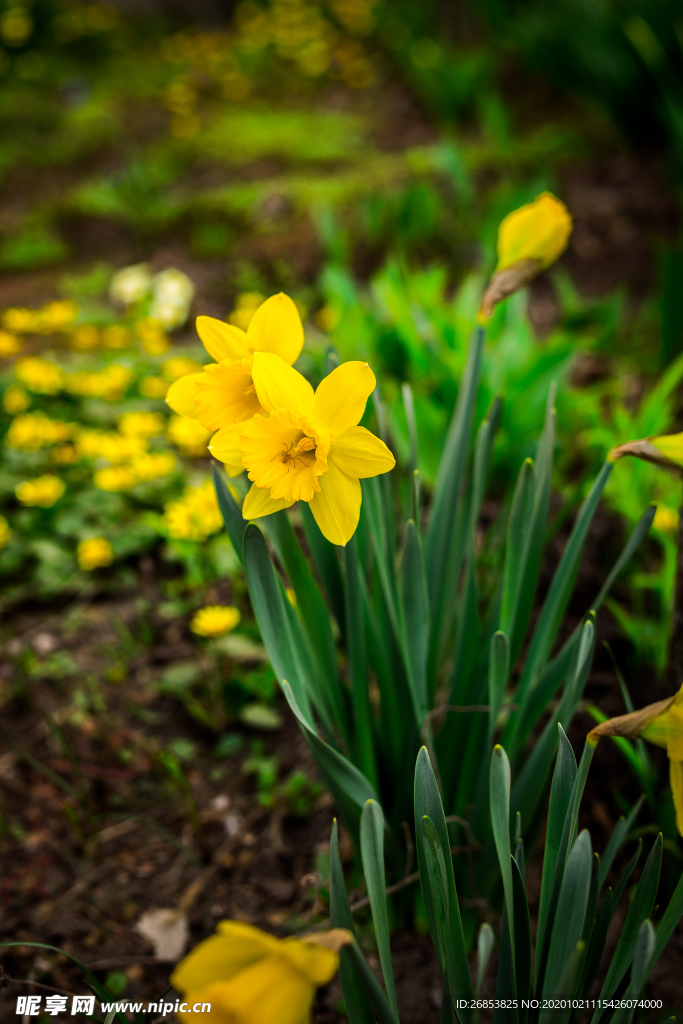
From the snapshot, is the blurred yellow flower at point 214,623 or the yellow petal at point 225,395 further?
the blurred yellow flower at point 214,623

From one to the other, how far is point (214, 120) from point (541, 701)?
468 cm

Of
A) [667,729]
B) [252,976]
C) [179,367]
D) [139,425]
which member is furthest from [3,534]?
[667,729]

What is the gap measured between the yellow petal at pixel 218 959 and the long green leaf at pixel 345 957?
0.40 feet

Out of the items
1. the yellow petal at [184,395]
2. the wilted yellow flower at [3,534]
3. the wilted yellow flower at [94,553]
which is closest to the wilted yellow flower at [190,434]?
the wilted yellow flower at [94,553]

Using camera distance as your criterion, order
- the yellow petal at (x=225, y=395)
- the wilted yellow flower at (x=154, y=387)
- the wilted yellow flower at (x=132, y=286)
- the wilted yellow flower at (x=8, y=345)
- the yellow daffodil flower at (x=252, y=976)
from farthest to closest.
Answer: the wilted yellow flower at (x=132, y=286), the wilted yellow flower at (x=8, y=345), the wilted yellow flower at (x=154, y=387), the yellow petal at (x=225, y=395), the yellow daffodil flower at (x=252, y=976)

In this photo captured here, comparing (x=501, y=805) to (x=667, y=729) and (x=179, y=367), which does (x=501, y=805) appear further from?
(x=179, y=367)

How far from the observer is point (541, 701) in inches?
33.5

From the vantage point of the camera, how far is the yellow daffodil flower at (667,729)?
55cm

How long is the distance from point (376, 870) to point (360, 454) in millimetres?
386

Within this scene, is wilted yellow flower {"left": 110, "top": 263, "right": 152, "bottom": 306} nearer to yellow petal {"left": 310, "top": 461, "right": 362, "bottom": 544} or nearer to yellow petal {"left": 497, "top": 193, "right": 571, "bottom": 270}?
yellow petal {"left": 497, "top": 193, "right": 571, "bottom": 270}

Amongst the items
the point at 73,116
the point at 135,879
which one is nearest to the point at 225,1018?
the point at 135,879

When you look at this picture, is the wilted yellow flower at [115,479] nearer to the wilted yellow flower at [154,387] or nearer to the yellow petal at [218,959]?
the wilted yellow flower at [154,387]

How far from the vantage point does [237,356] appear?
2.21 ft

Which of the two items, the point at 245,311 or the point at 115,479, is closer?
the point at 115,479
